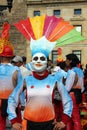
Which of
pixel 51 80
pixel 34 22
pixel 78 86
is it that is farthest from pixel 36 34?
pixel 51 80

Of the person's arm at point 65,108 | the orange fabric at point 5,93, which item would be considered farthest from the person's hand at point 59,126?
the orange fabric at point 5,93

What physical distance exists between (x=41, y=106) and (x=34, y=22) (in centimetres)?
334

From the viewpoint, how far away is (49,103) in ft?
16.8

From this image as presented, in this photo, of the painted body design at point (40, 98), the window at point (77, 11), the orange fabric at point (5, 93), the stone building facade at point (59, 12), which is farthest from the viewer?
the window at point (77, 11)

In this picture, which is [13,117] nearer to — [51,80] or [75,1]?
[51,80]

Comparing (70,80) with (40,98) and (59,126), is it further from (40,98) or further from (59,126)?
(59,126)

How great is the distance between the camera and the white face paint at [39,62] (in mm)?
5176

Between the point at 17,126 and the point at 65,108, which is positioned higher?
the point at 65,108

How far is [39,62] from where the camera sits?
5.18 metres

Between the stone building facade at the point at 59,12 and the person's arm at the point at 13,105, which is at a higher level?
the stone building facade at the point at 59,12

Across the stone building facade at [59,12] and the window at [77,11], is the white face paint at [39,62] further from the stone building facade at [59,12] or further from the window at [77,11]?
the window at [77,11]

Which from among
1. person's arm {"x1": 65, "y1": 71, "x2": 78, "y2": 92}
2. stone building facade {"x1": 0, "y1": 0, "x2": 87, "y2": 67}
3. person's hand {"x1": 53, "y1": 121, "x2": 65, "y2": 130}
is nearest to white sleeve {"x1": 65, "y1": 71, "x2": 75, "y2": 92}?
person's arm {"x1": 65, "y1": 71, "x2": 78, "y2": 92}

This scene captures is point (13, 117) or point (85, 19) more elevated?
point (85, 19)

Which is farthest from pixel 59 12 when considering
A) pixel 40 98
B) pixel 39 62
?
pixel 40 98
